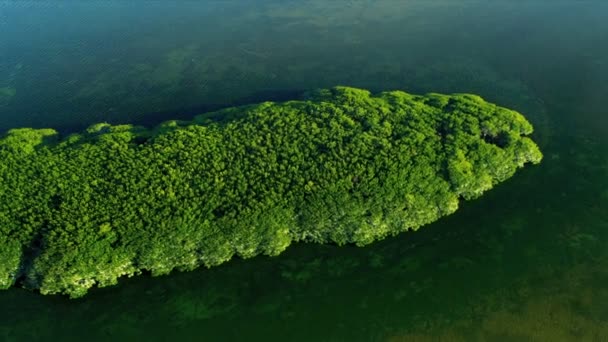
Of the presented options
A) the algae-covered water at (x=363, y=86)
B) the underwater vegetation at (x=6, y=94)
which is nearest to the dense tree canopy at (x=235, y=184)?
the algae-covered water at (x=363, y=86)

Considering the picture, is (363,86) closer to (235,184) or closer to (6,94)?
(235,184)

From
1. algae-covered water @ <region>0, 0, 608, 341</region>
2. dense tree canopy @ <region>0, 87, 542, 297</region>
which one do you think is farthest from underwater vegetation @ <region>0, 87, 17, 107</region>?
dense tree canopy @ <region>0, 87, 542, 297</region>

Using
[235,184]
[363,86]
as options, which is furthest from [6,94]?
[363,86]

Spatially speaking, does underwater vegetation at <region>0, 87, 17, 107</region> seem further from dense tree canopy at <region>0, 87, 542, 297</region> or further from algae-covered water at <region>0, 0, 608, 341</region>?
dense tree canopy at <region>0, 87, 542, 297</region>

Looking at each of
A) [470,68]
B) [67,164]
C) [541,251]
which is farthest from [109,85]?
[541,251]

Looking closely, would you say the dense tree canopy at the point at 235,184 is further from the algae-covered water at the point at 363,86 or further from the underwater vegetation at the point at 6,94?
the underwater vegetation at the point at 6,94

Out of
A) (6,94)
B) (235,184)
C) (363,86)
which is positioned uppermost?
(6,94)
